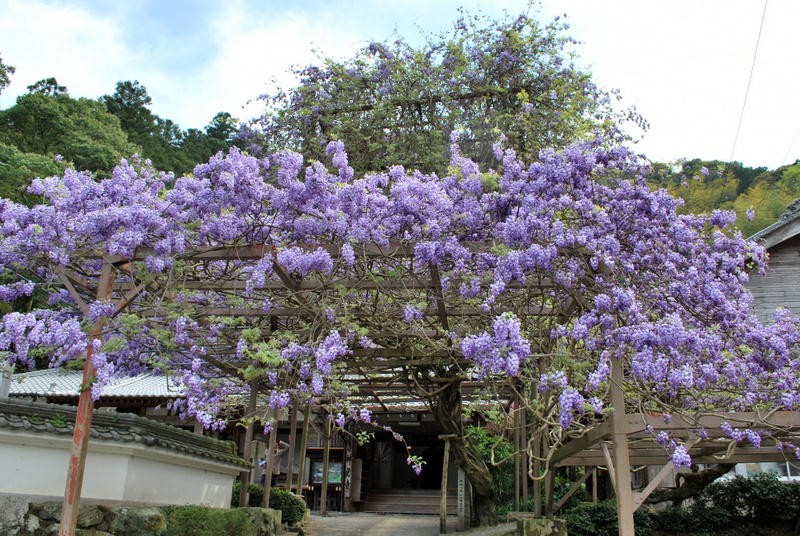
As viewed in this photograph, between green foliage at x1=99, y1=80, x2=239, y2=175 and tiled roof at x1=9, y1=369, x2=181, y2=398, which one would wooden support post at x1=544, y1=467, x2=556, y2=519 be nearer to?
tiled roof at x1=9, y1=369, x2=181, y2=398

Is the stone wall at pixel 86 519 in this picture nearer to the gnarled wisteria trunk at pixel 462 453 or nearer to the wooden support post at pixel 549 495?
the gnarled wisteria trunk at pixel 462 453

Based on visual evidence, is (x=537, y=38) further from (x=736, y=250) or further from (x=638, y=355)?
(x=638, y=355)

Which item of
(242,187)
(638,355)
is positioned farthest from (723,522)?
(242,187)

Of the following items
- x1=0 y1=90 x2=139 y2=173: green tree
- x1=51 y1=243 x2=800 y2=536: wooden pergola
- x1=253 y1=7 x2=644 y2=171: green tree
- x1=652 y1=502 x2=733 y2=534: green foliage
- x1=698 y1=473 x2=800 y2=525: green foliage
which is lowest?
x1=652 y1=502 x2=733 y2=534: green foliage

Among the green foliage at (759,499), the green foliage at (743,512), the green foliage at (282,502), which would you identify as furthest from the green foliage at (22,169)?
the green foliage at (759,499)

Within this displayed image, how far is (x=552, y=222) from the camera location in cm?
596

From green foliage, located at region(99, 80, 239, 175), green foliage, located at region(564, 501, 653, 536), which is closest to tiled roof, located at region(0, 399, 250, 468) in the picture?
green foliage, located at region(564, 501, 653, 536)

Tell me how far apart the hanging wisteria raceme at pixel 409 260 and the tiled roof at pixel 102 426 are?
98 centimetres

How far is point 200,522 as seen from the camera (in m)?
7.97

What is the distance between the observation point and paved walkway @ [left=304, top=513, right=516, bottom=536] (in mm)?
12344

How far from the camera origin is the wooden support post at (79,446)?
572 cm

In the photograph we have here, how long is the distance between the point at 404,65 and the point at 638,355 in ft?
31.6

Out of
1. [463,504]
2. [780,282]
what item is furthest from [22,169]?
A: [780,282]

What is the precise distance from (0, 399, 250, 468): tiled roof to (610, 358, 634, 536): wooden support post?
539cm
